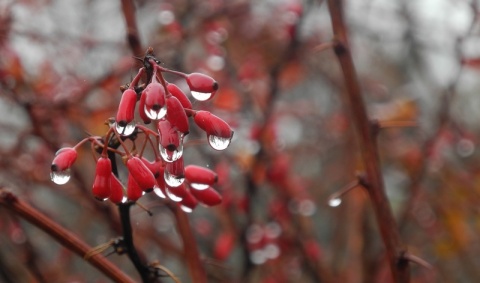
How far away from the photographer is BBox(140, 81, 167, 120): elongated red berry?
3.46ft

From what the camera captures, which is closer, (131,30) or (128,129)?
(128,129)

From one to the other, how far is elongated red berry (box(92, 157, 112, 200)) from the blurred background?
903 millimetres

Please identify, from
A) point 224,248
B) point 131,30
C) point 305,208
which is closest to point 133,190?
point 131,30

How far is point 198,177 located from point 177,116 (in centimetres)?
24

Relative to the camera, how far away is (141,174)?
3.68ft

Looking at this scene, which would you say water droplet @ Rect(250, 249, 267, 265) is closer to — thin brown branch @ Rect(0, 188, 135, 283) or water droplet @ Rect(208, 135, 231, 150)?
thin brown branch @ Rect(0, 188, 135, 283)

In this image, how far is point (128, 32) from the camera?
70.3 inches

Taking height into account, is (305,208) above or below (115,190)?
above

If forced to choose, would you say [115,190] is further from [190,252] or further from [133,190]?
[190,252]

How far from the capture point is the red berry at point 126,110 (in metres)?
1.08

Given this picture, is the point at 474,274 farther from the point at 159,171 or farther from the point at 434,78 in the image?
the point at 159,171

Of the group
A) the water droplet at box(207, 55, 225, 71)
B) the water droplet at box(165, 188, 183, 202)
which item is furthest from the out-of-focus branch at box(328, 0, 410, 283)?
the water droplet at box(207, 55, 225, 71)

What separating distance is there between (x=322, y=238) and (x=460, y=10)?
3050mm

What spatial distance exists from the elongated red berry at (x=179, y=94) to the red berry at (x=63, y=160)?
0.21 meters
